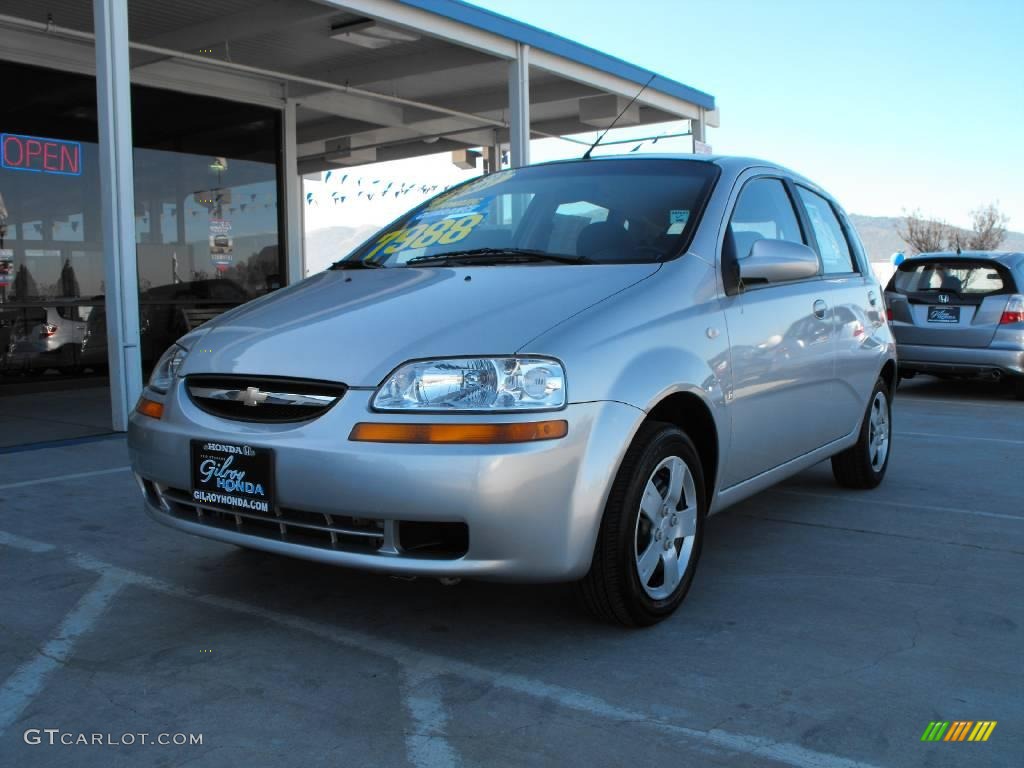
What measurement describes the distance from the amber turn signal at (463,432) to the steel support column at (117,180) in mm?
4819

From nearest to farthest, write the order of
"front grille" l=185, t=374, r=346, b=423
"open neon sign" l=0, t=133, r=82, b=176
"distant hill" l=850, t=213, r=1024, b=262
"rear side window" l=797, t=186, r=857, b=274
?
1. "front grille" l=185, t=374, r=346, b=423
2. "rear side window" l=797, t=186, r=857, b=274
3. "open neon sign" l=0, t=133, r=82, b=176
4. "distant hill" l=850, t=213, r=1024, b=262

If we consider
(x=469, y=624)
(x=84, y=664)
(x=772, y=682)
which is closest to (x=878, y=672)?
(x=772, y=682)

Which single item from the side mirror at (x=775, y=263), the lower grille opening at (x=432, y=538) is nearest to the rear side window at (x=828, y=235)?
the side mirror at (x=775, y=263)

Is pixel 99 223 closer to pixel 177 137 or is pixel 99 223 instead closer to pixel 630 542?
pixel 177 137

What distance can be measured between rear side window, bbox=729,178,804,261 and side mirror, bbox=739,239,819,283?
67mm

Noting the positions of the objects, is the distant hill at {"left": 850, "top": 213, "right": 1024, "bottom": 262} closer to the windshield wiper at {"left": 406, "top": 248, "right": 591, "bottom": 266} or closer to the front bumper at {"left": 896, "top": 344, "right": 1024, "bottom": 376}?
the front bumper at {"left": 896, "top": 344, "right": 1024, "bottom": 376}

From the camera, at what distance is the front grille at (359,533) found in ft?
9.44

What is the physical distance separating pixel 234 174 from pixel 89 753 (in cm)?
1123

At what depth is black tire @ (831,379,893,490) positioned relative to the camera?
5.30 meters

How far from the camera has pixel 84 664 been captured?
3016 mm

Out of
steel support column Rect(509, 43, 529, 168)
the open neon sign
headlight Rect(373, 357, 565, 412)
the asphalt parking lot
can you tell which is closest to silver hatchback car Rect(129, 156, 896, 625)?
headlight Rect(373, 357, 565, 412)

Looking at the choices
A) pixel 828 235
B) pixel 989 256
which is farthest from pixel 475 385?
pixel 989 256

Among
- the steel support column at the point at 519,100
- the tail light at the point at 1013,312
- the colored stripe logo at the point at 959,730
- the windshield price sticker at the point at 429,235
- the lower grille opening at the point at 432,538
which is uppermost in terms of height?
the steel support column at the point at 519,100

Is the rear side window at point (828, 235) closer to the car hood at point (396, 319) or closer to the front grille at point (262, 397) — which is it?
the car hood at point (396, 319)
